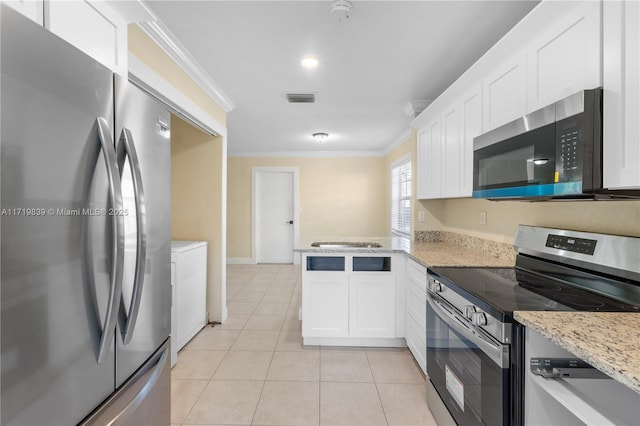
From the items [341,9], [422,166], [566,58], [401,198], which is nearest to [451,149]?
[422,166]

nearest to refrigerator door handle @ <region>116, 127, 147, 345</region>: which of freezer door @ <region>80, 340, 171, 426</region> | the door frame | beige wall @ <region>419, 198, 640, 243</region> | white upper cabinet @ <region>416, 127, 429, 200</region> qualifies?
freezer door @ <region>80, 340, 171, 426</region>

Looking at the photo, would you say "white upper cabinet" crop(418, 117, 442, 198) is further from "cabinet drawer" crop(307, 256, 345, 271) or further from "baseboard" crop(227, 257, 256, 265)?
"baseboard" crop(227, 257, 256, 265)

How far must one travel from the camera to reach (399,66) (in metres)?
2.51

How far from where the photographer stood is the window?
5.11 metres

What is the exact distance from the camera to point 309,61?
2412 millimetres

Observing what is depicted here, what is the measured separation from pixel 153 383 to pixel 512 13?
2668 mm

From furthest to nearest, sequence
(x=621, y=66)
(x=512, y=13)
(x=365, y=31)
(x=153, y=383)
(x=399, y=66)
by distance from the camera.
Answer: (x=399, y=66) < (x=365, y=31) < (x=512, y=13) < (x=153, y=383) < (x=621, y=66)

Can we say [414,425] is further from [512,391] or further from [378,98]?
[378,98]

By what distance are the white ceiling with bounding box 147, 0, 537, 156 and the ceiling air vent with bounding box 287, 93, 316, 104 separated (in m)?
0.10

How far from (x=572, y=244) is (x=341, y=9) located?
5.85 ft

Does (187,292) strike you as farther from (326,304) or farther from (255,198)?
(255,198)

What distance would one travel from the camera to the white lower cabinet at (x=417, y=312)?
87.4 inches

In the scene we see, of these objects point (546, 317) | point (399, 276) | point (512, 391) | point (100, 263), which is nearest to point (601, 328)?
point (546, 317)

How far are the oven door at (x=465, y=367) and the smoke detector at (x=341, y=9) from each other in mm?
1749
